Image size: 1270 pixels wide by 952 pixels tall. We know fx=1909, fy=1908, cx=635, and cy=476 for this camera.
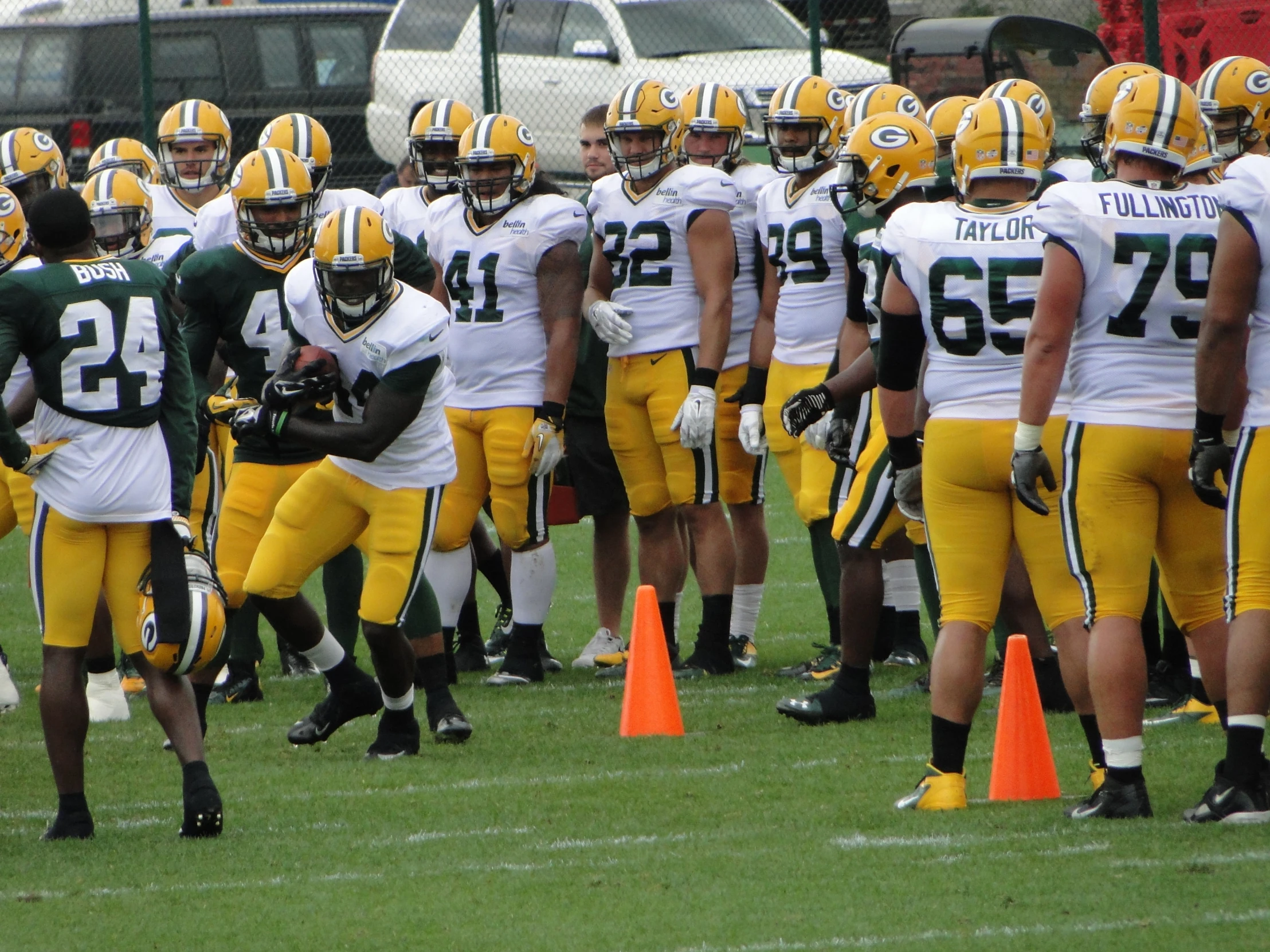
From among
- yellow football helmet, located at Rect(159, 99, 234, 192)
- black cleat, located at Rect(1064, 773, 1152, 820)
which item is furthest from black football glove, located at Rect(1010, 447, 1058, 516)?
yellow football helmet, located at Rect(159, 99, 234, 192)

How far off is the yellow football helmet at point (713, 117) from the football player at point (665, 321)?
11.1 inches

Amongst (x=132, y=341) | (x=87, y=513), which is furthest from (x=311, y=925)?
(x=132, y=341)

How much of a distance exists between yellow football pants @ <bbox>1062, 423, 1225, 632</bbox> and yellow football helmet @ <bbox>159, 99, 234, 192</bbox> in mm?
4673

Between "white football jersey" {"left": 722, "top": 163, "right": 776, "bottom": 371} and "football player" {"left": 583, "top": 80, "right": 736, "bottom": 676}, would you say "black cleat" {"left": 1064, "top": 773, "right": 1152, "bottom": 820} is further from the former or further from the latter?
"white football jersey" {"left": 722, "top": 163, "right": 776, "bottom": 371}

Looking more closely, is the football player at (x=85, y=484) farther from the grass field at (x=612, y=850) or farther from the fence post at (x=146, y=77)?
the fence post at (x=146, y=77)

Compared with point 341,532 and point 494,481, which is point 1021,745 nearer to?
point 341,532

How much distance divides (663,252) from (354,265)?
1969 mm

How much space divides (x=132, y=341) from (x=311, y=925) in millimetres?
1689

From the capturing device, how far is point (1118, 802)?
4.65 meters

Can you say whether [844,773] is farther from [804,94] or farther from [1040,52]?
[1040,52]

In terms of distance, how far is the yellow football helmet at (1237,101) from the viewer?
5816 mm

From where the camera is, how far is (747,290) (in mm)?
7555

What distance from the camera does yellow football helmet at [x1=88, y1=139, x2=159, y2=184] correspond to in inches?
326

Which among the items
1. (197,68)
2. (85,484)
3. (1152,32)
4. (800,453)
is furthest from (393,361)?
(197,68)
